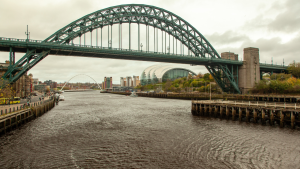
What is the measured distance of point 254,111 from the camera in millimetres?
23562

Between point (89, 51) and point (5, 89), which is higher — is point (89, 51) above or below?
above

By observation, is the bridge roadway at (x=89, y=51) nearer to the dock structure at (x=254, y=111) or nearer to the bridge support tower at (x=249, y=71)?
the bridge support tower at (x=249, y=71)

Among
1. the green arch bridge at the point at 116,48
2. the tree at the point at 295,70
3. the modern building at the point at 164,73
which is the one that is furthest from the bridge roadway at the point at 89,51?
the modern building at the point at 164,73

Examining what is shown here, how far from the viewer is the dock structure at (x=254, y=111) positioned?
2108cm

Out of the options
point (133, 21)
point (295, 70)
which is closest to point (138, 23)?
point (133, 21)

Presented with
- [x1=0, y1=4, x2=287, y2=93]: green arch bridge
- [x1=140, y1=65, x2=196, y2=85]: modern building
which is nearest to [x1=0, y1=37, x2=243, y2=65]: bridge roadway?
[x1=0, y1=4, x2=287, y2=93]: green arch bridge

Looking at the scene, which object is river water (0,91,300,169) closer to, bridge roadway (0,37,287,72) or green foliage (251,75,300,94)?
bridge roadway (0,37,287,72)

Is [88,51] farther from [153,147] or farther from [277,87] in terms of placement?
[277,87]

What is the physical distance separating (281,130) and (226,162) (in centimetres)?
1093

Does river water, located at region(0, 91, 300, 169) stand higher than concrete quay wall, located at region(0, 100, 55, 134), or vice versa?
concrete quay wall, located at region(0, 100, 55, 134)

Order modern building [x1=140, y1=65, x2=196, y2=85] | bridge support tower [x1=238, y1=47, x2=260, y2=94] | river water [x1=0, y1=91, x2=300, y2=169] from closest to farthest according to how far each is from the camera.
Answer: river water [x1=0, y1=91, x2=300, y2=169] < bridge support tower [x1=238, y1=47, x2=260, y2=94] < modern building [x1=140, y1=65, x2=196, y2=85]

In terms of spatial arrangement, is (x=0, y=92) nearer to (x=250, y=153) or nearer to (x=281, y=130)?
(x=250, y=153)

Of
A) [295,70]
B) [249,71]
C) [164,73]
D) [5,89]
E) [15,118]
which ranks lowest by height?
[15,118]

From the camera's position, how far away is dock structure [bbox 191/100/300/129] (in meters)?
21.1
